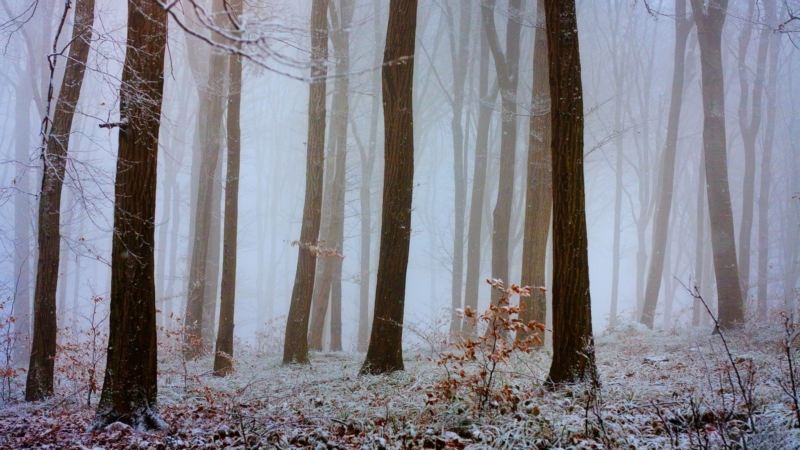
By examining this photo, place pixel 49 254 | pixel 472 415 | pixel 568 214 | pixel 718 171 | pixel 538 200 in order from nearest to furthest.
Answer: pixel 472 415 → pixel 568 214 → pixel 49 254 → pixel 538 200 → pixel 718 171

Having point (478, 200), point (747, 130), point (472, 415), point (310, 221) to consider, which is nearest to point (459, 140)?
point (478, 200)

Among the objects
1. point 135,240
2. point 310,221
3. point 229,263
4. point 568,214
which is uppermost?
point 310,221

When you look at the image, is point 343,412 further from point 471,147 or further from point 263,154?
point 263,154

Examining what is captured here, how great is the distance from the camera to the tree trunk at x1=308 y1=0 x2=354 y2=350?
13.8 meters

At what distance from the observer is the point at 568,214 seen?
5355 millimetres

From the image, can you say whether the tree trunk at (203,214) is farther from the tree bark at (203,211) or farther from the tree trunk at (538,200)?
the tree trunk at (538,200)

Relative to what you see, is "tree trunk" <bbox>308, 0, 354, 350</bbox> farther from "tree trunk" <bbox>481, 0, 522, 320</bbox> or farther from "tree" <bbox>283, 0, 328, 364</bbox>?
"tree trunk" <bbox>481, 0, 522, 320</bbox>

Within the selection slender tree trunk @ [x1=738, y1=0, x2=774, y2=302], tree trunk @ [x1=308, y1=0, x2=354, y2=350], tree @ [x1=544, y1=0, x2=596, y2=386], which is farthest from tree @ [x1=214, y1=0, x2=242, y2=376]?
slender tree trunk @ [x1=738, y1=0, x2=774, y2=302]

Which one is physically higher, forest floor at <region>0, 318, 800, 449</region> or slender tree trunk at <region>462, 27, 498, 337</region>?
slender tree trunk at <region>462, 27, 498, 337</region>

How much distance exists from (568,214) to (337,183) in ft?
34.5

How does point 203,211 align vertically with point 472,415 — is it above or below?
above

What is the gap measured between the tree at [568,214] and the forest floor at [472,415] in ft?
1.24

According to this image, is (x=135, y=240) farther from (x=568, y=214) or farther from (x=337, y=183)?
(x=337, y=183)

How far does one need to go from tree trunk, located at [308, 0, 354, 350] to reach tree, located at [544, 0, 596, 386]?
869 centimetres
